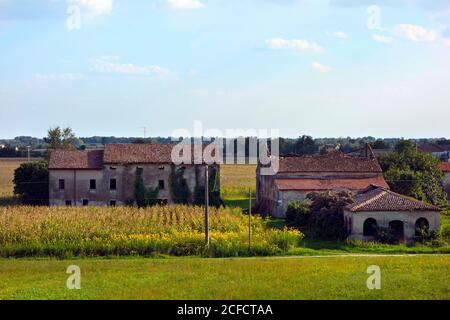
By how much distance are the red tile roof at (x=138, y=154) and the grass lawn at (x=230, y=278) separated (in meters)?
21.8

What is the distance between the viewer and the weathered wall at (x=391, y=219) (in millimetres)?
34688

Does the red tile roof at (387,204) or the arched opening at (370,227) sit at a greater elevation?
the red tile roof at (387,204)

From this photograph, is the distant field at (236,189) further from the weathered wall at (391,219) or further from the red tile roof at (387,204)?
the weathered wall at (391,219)

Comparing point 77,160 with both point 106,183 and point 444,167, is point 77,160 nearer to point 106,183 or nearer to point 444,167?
point 106,183

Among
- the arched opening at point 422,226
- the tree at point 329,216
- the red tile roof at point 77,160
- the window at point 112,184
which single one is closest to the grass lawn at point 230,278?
the arched opening at point 422,226

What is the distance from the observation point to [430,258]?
92.9ft

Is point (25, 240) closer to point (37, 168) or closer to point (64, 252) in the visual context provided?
point (64, 252)

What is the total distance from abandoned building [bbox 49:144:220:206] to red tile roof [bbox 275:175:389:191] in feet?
23.9

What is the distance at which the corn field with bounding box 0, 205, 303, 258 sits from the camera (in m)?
30.7

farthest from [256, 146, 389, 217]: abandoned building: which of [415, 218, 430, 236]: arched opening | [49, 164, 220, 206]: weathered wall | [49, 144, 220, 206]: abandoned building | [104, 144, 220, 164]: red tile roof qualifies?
[415, 218, 430, 236]: arched opening

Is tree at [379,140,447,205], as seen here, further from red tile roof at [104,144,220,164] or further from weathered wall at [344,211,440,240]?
red tile roof at [104,144,220,164]

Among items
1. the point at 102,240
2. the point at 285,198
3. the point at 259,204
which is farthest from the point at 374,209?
the point at 259,204

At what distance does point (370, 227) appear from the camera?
35188 millimetres

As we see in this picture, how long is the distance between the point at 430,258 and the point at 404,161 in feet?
86.9
